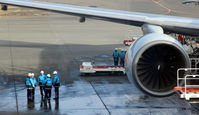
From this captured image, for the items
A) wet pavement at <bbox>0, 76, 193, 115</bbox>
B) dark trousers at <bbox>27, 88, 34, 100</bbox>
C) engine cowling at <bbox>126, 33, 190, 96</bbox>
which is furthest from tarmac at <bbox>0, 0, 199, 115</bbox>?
engine cowling at <bbox>126, 33, 190, 96</bbox>

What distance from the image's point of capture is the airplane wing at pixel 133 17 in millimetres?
13828

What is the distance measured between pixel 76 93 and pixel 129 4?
3386cm

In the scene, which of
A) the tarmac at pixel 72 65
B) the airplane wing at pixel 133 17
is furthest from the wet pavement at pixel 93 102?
the airplane wing at pixel 133 17

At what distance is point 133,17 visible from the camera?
15.5 m

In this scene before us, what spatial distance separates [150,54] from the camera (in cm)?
1176

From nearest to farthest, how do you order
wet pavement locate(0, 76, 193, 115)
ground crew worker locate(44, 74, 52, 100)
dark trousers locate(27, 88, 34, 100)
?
wet pavement locate(0, 76, 193, 115) < dark trousers locate(27, 88, 34, 100) < ground crew worker locate(44, 74, 52, 100)

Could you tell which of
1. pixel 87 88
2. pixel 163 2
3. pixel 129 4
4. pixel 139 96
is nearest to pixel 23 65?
pixel 87 88

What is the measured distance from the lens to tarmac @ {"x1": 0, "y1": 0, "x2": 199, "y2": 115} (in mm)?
14570

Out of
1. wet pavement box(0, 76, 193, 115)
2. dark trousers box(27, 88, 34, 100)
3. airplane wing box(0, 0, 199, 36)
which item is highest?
airplane wing box(0, 0, 199, 36)

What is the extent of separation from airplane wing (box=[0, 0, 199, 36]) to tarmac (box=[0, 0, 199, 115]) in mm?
2812

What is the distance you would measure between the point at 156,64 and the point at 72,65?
11683 millimetres

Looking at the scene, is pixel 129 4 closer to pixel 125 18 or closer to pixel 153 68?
pixel 125 18

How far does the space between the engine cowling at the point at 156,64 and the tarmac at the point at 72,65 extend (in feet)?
8.79

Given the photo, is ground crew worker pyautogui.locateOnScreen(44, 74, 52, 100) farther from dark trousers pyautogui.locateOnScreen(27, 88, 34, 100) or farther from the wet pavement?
dark trousers pyautogui.locateOnScreen(27, 88, 34, 100)
